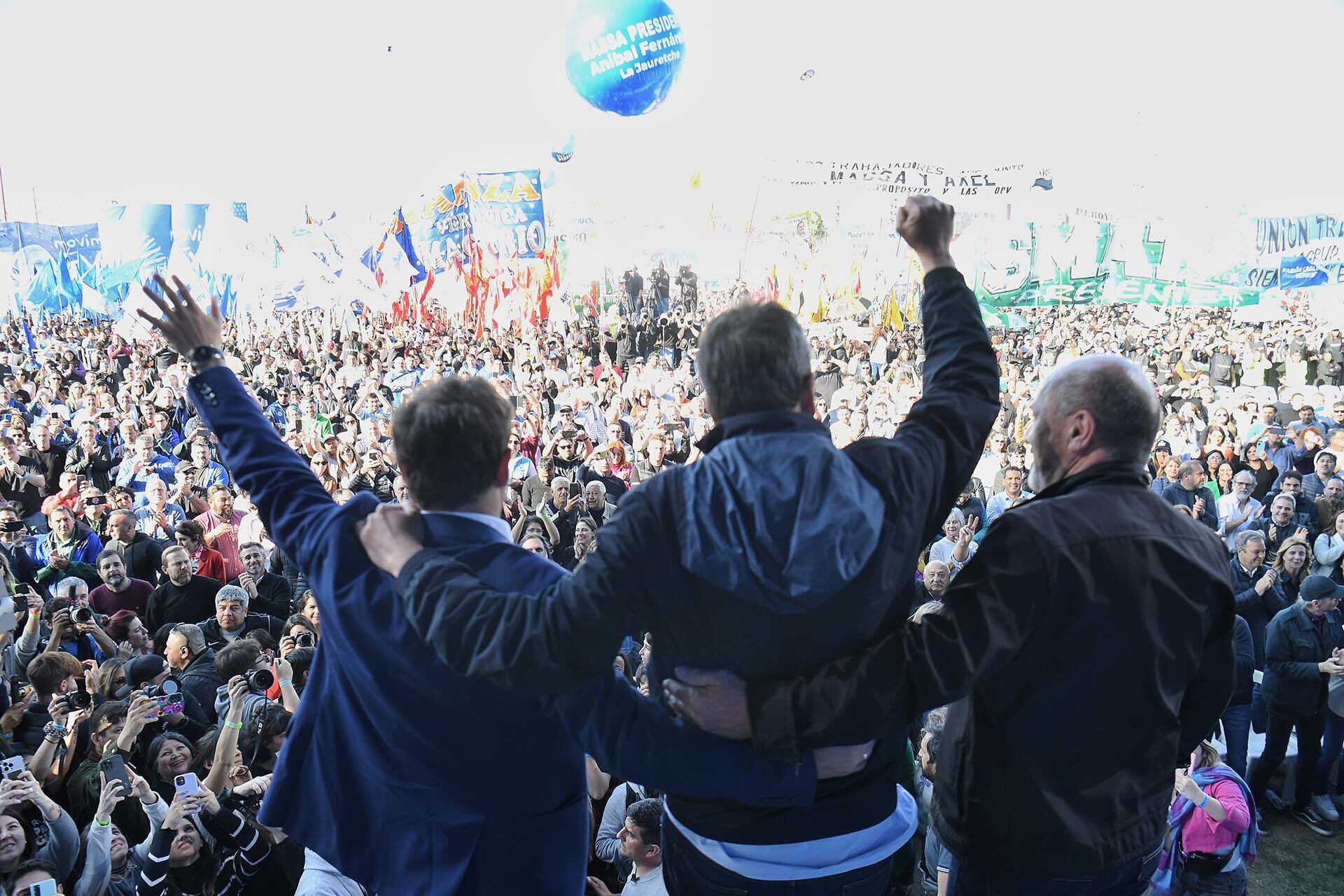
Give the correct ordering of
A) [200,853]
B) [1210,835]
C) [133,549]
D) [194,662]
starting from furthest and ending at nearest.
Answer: [133,549] → [194,662] → [1210,835] → [200,853]

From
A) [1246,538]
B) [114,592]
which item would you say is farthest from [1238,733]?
[114,592]

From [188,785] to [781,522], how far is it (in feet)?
9.75

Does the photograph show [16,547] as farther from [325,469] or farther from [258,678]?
[258,678]

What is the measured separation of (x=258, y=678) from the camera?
4242 millimetres

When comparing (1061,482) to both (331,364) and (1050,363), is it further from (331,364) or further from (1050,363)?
(1050,363)

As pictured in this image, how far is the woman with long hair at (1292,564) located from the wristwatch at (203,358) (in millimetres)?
6740

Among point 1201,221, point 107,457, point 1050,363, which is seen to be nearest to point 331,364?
point 107,457

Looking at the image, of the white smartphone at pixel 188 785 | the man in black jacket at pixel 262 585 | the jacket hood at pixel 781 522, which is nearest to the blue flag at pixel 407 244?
the man in black jacket at pixel 262 585

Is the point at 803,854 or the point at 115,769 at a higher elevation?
the point at 803,854

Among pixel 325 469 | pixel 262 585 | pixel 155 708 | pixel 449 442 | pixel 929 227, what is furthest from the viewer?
pixel 325 469

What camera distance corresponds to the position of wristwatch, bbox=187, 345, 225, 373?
1910mm

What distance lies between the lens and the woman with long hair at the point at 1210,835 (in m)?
3.69

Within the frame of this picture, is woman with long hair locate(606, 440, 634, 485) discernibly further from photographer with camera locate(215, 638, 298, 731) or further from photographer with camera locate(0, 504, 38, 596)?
photographer with camera locate(0, 504, 38, 596)

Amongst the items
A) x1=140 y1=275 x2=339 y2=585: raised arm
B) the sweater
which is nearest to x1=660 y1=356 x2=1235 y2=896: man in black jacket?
x1=140 y1=275 x2=339 y2=585: raised arm
